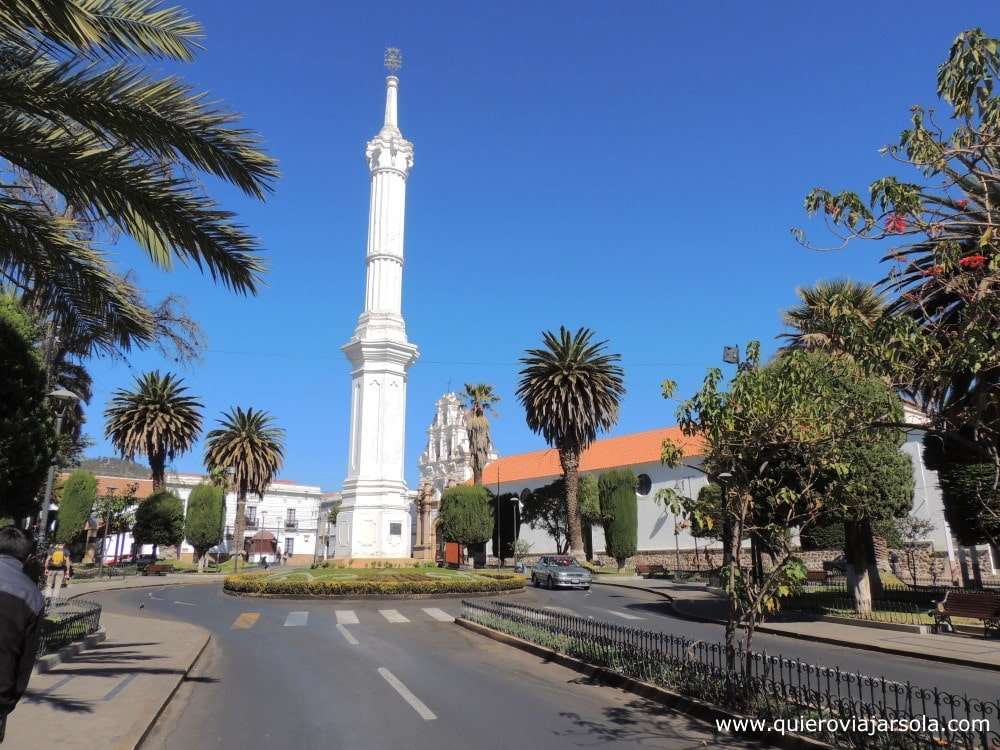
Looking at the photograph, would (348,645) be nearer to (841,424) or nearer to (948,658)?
(841,424)

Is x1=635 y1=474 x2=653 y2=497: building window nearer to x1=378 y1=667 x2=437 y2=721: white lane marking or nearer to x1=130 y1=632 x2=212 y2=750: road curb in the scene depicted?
x1=130 y1=632 x2=212 y2=750: road curb

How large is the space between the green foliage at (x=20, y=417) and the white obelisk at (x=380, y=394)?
22.0 meters

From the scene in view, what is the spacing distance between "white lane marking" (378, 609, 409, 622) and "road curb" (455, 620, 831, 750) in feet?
23.5

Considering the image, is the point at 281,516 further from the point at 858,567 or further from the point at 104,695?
the point at 104,695

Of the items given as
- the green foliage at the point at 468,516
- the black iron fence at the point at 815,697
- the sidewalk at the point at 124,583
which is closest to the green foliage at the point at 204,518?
the sidewalk at the point at 124,583

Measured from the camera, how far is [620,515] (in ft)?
156

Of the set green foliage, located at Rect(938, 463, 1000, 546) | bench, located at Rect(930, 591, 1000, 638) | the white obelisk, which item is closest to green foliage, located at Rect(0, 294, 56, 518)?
bench, located at Rect(930, 591, 1000, 638)

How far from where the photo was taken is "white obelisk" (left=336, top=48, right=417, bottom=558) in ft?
112

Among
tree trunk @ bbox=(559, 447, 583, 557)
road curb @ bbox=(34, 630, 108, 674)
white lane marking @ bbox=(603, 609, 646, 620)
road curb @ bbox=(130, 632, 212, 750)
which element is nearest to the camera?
road curb @ bbox=(130, 632, 212, 750)

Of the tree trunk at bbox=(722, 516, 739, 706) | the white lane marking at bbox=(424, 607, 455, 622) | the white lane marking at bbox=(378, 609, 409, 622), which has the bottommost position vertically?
the white lane marking at bbox=(378, 609, 409, 622)

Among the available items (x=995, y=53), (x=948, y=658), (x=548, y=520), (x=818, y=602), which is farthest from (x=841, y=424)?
(x=548, y=520)

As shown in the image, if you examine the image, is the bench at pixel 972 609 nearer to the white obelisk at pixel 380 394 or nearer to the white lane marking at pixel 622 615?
the white lane marking at pixel 622 615

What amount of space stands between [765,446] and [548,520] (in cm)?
5320

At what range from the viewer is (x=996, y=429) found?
595 cm
